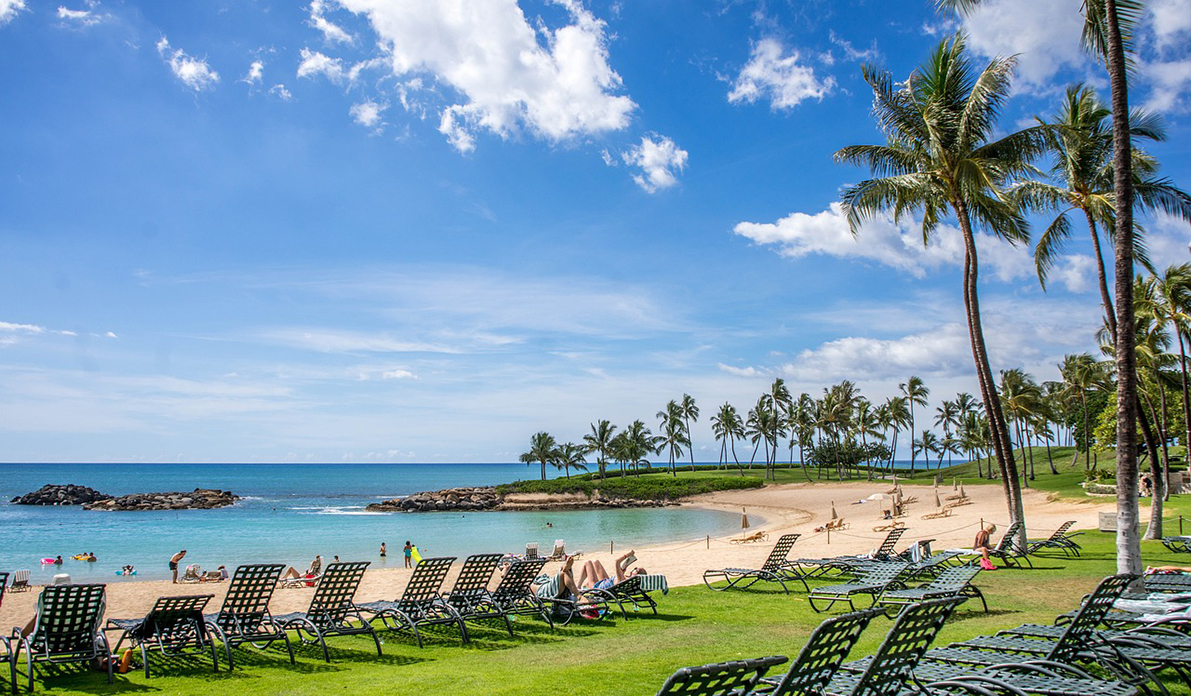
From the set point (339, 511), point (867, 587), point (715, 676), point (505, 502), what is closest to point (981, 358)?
point (867, 587)

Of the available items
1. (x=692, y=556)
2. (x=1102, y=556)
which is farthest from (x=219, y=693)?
(x=692, y=556)

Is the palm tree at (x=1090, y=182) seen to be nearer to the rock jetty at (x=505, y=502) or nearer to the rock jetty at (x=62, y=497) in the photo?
the rock jetty at (x=505, y=502)

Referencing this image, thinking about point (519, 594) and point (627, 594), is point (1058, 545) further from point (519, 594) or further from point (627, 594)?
point (519, 594)

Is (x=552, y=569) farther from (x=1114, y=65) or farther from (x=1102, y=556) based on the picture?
(x=1114, y=65)

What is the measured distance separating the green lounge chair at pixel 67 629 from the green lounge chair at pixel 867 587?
8817 mm

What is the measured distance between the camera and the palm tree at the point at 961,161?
17.3m

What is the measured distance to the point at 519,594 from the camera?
1103 cm

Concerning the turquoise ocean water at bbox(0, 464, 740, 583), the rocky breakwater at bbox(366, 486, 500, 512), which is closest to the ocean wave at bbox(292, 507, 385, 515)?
the turquoise ocean water at bbox(0, 464, 740, 583)

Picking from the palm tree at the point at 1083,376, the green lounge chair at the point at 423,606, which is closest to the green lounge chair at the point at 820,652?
the green lounge chair at the point at 423,606

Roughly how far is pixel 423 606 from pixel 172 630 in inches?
119

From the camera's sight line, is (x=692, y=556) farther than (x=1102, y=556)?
Yes

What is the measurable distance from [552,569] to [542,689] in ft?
59.8

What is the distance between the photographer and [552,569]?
960 inches

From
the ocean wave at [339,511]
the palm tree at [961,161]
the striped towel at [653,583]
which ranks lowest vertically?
the ocean wave at [339,511]
